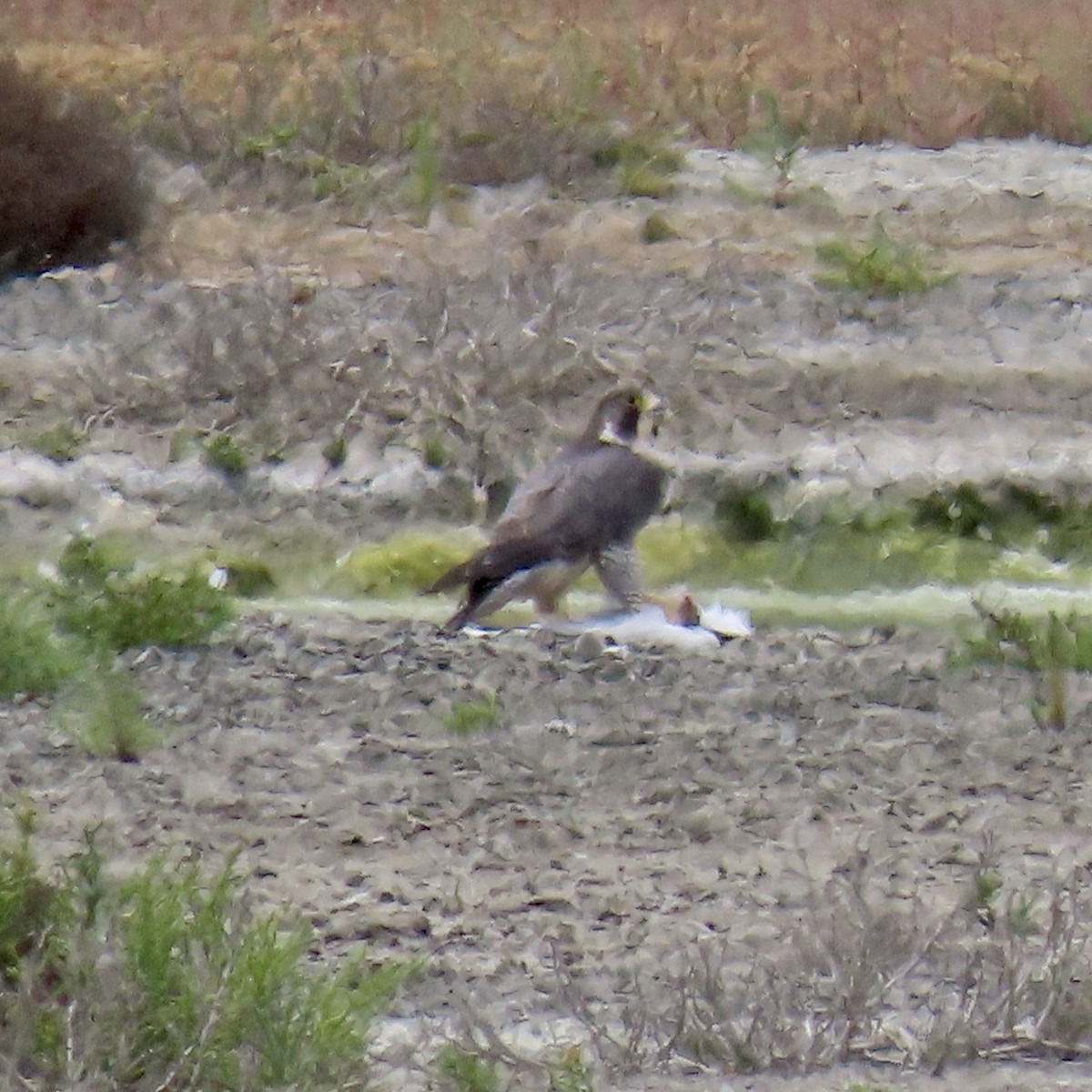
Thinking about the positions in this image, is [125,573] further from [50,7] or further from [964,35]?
[964,35]

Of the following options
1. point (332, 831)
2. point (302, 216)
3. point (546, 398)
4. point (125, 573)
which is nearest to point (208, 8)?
point (302, 216)

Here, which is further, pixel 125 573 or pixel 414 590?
pixel 414 590

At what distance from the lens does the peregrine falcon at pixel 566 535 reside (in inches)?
327

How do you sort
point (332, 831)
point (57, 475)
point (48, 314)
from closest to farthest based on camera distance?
point (332, 831) < point (57, 475) < point (48, 314)

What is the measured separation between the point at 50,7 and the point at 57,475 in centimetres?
847

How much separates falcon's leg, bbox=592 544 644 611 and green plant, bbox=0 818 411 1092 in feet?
14.2

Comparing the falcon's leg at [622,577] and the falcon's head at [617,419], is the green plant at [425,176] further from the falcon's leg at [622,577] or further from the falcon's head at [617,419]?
the falcon's leg at [622,577]

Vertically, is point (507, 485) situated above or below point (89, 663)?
below

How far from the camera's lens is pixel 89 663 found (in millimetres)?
7344

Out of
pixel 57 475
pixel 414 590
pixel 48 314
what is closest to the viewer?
pixel 414 590

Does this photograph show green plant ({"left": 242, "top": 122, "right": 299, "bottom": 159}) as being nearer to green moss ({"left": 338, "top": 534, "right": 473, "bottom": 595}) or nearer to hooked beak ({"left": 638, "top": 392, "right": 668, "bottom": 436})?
hooked beak ({"left": 638, "top": 392, "right": 668, "bottom": 436})

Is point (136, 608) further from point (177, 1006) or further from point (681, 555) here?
point (177, 1006)

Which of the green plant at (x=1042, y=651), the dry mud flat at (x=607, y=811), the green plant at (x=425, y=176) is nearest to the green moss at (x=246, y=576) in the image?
the dry mud flat at (x=607, y=811)

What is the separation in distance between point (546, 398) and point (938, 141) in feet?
19.7
